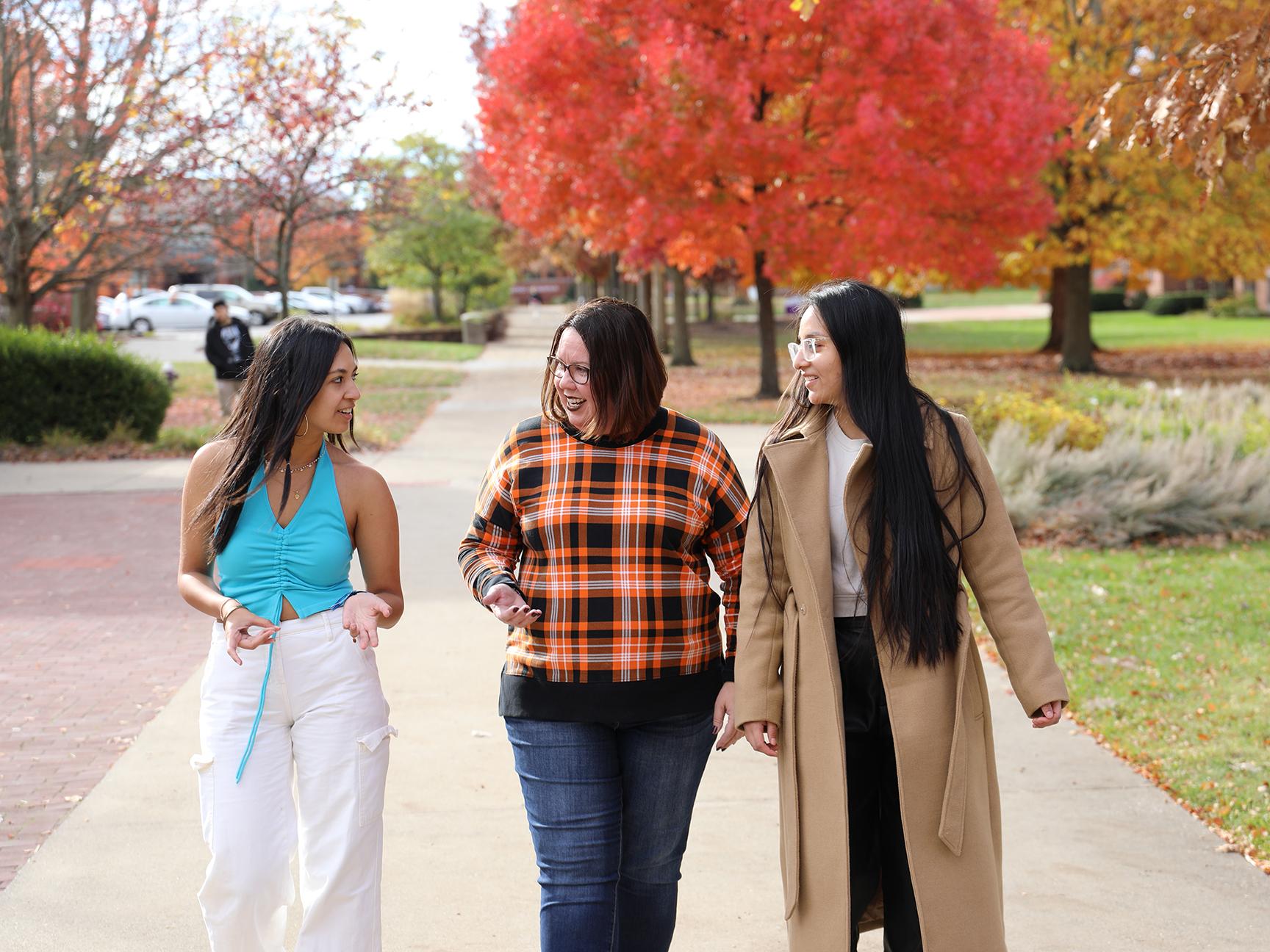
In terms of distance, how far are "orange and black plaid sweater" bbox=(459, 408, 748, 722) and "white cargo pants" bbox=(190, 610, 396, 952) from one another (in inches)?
14.3

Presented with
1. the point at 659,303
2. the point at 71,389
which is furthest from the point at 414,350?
the point at 71,389

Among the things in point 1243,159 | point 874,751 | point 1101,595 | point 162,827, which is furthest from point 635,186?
point 874,751

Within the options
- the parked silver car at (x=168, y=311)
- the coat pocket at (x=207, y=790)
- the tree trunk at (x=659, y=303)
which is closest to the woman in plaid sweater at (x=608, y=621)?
the coat pocket at (x=207, y=790)

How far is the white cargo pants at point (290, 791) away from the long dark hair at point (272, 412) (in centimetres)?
31

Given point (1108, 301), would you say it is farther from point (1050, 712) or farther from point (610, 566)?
point (610, 566)

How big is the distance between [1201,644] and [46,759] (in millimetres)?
5586

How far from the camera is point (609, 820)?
3.10 metres

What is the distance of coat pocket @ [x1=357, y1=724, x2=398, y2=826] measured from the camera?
3068 millimetres

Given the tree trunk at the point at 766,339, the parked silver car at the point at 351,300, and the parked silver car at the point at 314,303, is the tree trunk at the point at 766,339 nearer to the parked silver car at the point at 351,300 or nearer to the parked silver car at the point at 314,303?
the parked silver car at the point at 314,303

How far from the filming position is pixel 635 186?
18.4 m

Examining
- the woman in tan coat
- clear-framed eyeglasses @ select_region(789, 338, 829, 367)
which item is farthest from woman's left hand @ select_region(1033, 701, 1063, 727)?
clear-framed eyeglasses @ select_region(789, 338, 829, 367)

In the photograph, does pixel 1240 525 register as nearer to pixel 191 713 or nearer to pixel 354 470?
pixel 191 713

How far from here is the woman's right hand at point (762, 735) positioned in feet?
9.86

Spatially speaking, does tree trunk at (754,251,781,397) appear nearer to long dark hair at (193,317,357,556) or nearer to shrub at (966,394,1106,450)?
shrub at (966,394,1106,450)
